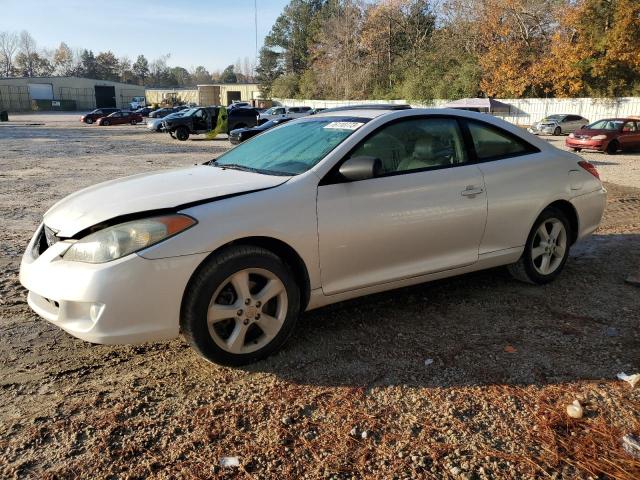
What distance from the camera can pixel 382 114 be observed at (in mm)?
4047

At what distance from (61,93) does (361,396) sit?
99.0 meters

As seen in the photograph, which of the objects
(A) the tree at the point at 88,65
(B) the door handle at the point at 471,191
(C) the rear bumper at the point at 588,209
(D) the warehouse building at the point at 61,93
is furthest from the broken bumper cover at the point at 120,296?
(A) the tree at the point at 88,65

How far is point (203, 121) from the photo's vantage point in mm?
28547

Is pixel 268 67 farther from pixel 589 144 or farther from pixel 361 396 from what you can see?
pixel 361 396

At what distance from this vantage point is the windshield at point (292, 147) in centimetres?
376

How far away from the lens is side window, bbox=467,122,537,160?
441 cm

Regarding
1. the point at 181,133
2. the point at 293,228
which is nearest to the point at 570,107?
the point at 181,133

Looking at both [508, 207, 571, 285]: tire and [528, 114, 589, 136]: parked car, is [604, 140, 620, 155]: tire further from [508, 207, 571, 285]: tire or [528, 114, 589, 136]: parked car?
[508, 207, 571, 285]: tire

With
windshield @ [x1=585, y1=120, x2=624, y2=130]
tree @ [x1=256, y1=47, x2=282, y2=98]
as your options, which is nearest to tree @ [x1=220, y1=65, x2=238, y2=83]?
tree @ [x1=256, y1=47, x2=282, y2=98]

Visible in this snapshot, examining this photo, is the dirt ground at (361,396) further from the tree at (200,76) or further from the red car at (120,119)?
the tree at (200,76)

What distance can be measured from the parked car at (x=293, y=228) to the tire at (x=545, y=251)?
0.05ft

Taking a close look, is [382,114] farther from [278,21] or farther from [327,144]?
[278,21]

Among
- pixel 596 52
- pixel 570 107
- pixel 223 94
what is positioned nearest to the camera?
pixel 596 52

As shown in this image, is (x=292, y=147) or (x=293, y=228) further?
(x=292, y=147)
